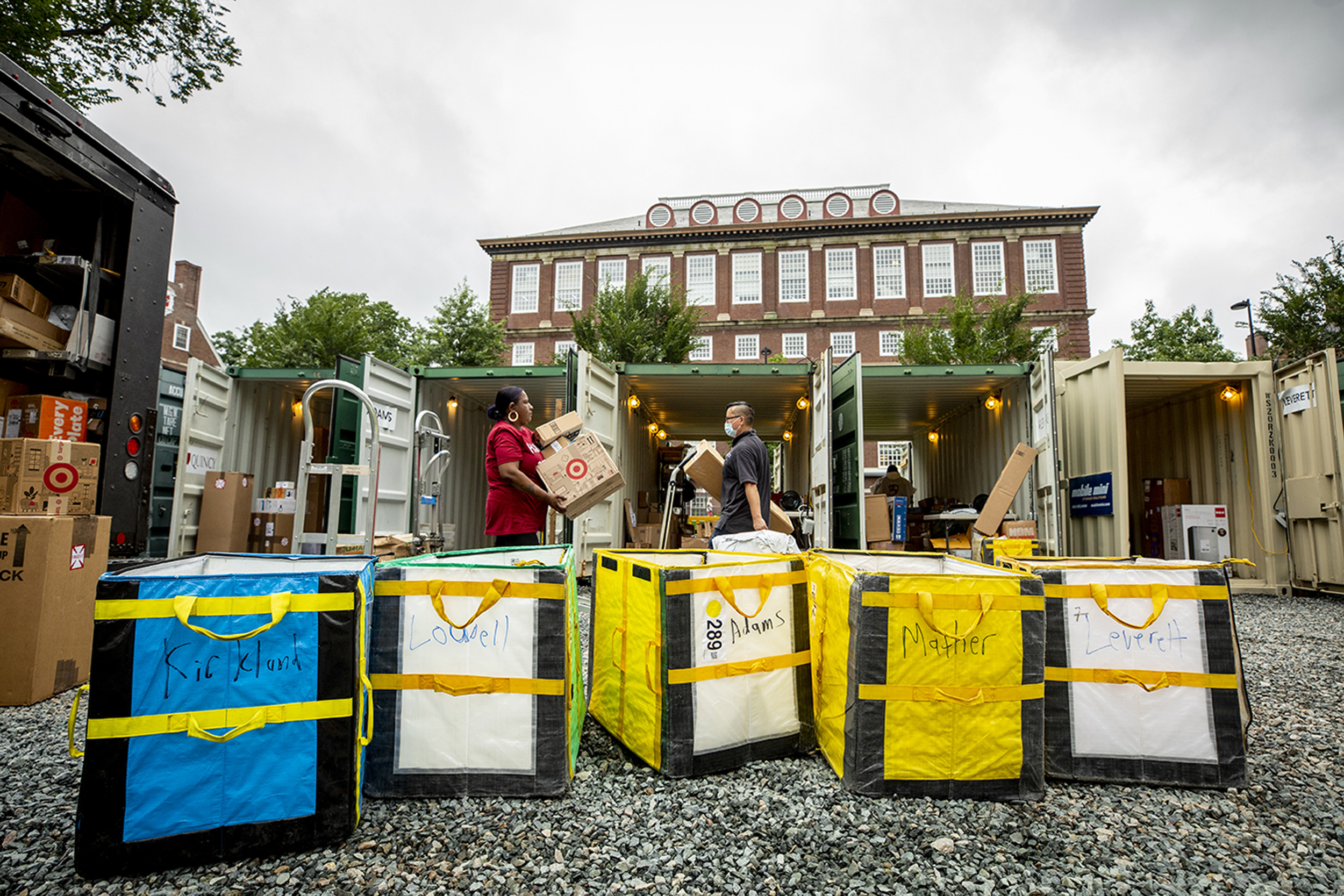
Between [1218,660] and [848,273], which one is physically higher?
[848,273]

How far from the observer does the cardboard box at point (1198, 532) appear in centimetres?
807

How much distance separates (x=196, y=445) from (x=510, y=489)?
20.6ft

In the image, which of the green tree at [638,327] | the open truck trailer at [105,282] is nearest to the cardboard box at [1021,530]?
the open truck trailer at [105,282]

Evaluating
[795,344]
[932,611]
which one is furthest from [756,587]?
[795,344]

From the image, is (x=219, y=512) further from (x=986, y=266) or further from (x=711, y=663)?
(x=986, y=266)

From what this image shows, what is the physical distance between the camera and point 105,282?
3750mm

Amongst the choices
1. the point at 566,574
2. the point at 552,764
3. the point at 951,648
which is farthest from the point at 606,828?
the point at 951,648

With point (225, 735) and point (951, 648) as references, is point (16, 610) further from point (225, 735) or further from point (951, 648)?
point (951, 648)

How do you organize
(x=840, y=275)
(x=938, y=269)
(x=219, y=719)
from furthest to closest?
1. (x=840, y=275)
2. (x=938, y=269)
3. (x=219, y=719)

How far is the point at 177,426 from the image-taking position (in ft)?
25.1

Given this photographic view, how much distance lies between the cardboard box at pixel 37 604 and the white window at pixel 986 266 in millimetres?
30893

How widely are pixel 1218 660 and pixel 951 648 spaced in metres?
1.11

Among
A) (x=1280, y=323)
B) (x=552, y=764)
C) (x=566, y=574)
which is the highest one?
(x=1280, y=323)

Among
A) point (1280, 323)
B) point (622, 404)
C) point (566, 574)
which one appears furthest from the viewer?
point (1280, 323)
